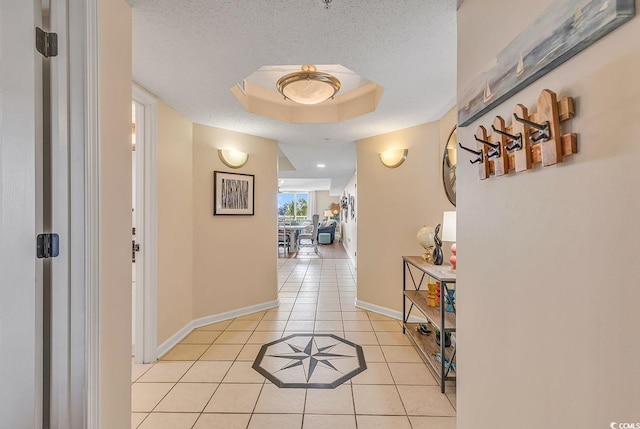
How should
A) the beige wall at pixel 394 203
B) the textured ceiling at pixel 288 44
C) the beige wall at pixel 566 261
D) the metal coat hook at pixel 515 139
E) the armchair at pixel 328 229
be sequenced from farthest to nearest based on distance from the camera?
the armchair at pixel 328 229 → the beige wall at pixel 394 203 → the textured ceiling at pixel 288 44 → the metal coat hook at pixel 515 139 → the beige wall at pixel 566 261

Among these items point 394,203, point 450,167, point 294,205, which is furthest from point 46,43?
point 294,205

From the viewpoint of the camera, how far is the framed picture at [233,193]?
3078 millimetres

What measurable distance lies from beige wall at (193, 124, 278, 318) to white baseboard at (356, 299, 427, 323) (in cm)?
116

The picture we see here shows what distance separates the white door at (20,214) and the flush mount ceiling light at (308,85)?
4.46 feet

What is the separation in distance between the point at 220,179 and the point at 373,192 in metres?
1.84

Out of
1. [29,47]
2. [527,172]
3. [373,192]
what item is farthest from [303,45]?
[373,192]

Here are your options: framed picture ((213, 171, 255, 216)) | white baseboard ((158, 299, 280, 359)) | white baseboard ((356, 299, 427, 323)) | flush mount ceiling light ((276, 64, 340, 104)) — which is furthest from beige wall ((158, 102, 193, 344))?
white baseboard ((356, 299, 427, 323))

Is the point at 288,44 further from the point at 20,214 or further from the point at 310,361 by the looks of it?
the point at 310,361

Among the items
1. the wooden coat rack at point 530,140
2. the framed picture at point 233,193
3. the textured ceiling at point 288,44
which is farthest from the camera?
the framed picture at point 233,193

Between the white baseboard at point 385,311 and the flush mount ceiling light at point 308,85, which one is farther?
the white baseboard at point 385,311

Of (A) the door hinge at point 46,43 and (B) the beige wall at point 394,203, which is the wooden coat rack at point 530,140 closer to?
(A) the door hinge at point 46,43

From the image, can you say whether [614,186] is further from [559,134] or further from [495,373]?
[495,373]

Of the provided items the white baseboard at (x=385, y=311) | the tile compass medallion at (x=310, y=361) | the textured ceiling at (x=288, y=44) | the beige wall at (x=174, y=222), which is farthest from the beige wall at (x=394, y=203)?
the beige wall at (x=174, y=222)

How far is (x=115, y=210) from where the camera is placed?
3.96 feet
